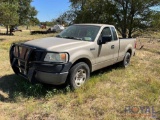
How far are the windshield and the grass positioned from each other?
1237mm

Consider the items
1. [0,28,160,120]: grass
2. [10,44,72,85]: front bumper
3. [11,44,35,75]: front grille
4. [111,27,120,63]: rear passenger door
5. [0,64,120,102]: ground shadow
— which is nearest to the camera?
[0,28,160,120]: grass

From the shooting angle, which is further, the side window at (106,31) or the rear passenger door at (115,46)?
the rear passenger door at (115,46)

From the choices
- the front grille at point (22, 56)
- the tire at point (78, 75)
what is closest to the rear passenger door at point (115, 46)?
the tire at point (78, 75)

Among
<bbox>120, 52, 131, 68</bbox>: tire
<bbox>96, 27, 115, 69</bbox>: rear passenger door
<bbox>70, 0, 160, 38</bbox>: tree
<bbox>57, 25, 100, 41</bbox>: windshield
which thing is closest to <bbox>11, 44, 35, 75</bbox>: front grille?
<bbox>57, 25, 100, 41</bbox>: windshield

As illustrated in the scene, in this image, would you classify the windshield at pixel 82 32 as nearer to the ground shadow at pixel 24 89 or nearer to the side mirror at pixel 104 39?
the side mirror at pixel 104 39

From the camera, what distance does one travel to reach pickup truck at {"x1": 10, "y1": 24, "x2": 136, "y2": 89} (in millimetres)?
4410

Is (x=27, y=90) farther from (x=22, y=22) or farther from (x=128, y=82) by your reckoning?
(x=22, y=22)

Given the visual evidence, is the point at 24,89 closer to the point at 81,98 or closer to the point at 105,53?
the point at 81,98

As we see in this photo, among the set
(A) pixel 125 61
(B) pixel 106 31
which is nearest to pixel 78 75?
(B) pixel 106 31

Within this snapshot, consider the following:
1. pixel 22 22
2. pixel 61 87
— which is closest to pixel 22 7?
pixel 22 22

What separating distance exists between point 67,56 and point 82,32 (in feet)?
5.01

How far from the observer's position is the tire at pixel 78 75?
4.69 meters

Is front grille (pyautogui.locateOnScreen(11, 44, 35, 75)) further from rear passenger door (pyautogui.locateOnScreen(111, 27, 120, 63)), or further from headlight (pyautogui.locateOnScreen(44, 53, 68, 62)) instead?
rear passenger door (pyautogui.locateOnScreen(111, 27, 120, 63))

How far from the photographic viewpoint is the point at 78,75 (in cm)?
500
